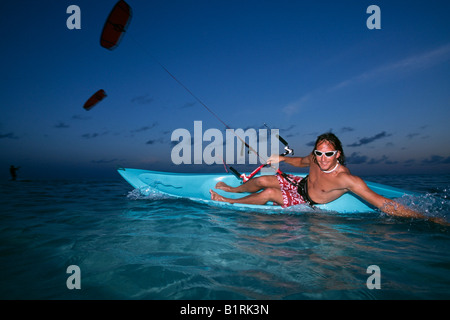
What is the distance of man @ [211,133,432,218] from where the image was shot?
3.34 meters

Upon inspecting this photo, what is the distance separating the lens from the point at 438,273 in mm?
1946

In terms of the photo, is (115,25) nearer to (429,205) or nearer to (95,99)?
(95,99)

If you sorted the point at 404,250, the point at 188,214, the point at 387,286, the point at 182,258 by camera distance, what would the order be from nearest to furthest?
the point at 387,286 < the point at 182,258 < the point at 404,250 < the point at 188,214

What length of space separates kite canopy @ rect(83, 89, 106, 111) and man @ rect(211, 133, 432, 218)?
15.8 ft

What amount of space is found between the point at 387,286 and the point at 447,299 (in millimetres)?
369

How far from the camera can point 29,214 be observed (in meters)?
4.26

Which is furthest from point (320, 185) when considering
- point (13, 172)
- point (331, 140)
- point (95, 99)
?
point (13, 172)

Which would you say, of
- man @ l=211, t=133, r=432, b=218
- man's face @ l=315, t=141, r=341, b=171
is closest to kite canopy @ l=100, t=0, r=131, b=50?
man @ l=211, t=133, r=432, b=218

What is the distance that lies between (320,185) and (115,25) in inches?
224
